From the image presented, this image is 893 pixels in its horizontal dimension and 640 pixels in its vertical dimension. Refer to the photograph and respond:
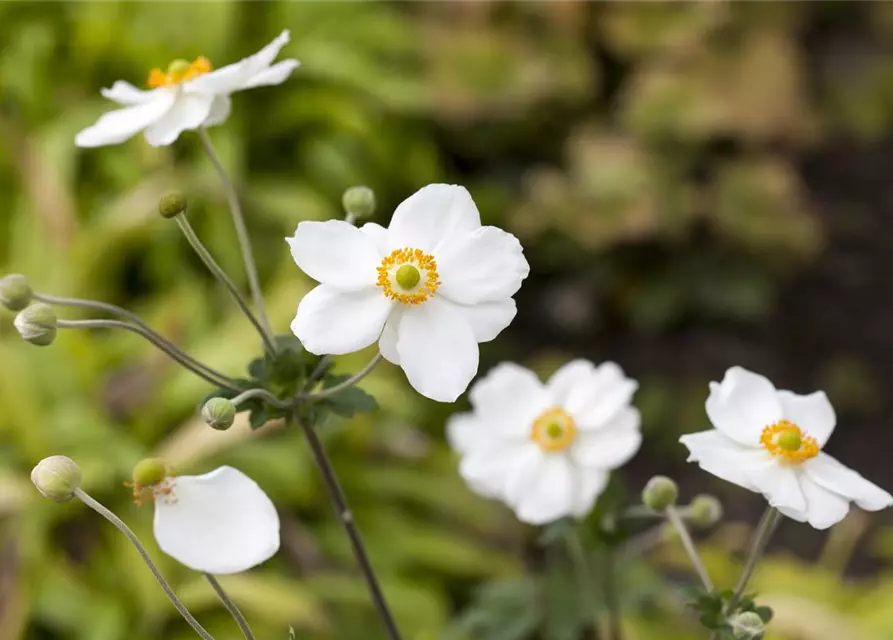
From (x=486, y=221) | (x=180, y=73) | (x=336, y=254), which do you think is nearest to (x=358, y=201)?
(x=336, y=254)

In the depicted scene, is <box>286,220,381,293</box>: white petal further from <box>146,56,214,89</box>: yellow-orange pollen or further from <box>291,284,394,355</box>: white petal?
<box>146,56,214,89</box>: yellow-orange pollen

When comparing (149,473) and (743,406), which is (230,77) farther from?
(743,406)

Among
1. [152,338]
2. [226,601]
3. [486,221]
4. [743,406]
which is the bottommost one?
[226,601]

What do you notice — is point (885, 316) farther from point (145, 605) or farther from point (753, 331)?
point (145, 605)

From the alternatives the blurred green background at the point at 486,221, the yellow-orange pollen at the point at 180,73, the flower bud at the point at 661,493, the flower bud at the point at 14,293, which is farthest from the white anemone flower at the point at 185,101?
the blurred green background at the point at 486,221

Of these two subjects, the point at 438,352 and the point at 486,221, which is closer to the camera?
the point at 438,352

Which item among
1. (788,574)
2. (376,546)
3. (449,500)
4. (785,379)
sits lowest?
(376,546)

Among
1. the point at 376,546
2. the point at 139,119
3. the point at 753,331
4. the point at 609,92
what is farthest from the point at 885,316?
the point at 139,119
